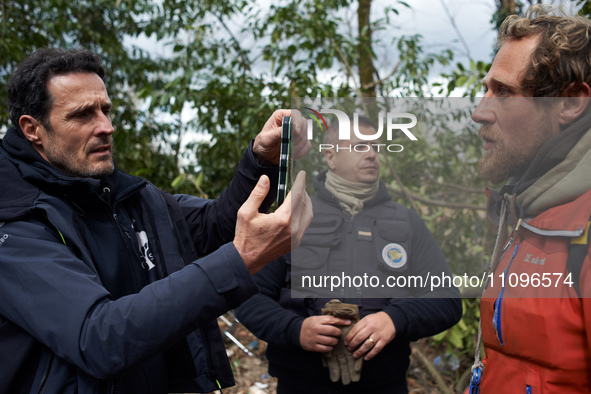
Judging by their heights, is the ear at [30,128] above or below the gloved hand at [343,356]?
above

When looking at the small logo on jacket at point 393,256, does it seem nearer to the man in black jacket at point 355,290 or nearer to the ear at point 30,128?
the man in black jacket at point 355,290

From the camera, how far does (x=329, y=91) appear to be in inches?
134

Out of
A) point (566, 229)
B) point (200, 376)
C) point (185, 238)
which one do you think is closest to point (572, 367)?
point (566, 229)

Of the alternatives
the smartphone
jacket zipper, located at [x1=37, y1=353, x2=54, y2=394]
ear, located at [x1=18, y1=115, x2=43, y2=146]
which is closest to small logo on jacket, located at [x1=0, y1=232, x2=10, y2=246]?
jacket zipper, located at [x1=37, y1=353, x2=54, y2=394]

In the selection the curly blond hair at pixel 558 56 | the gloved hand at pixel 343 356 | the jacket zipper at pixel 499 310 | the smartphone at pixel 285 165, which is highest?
the curly blond hair at pixel 558 56

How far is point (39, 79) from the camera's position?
156 centimetres

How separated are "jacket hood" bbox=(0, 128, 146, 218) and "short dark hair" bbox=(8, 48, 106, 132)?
0.12 meters

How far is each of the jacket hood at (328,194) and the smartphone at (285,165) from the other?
124 mm

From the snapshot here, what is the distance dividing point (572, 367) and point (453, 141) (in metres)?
0.63

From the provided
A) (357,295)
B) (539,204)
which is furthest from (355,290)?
(539,204)

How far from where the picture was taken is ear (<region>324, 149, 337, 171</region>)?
1.38 meters

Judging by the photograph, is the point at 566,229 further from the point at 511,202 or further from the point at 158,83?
the point at 158,83

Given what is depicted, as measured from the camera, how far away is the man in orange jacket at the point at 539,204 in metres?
1.08

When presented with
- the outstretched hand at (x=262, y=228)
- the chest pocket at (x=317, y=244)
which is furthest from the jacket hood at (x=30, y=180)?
the chest pocket at (x=317, y=244)
